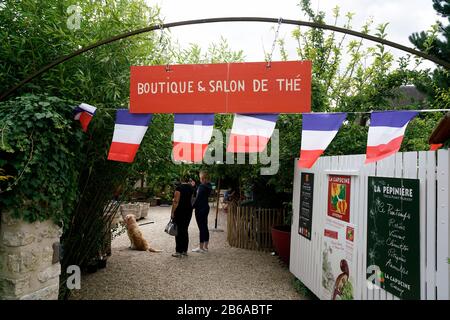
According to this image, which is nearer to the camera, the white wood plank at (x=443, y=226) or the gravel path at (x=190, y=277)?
the white wood plank at (x=443, y=226)

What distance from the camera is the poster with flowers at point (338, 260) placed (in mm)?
3490

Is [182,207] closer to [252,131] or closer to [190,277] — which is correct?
[190,277]

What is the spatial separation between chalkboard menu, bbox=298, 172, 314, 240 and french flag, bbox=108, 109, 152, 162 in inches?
101

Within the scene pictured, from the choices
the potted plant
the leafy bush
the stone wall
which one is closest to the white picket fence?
the potted plant

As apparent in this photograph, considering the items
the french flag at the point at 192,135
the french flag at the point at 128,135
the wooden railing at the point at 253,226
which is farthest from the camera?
the wooden railing at the point at 253,226

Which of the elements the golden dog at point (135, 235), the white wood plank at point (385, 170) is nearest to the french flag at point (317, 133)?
the white wood plank at point (385, 170)

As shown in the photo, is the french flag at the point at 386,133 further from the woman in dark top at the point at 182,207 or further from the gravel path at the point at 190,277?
the woman in dark top at the point at 182,207

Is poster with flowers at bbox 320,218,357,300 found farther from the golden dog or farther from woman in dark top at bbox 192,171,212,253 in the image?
the golden dog

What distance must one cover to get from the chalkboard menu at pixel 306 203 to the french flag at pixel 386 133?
184cm

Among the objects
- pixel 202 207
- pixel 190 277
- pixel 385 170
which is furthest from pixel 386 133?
pixel 202 207

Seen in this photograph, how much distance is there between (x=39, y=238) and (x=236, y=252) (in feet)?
15.6

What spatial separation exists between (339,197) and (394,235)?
1045 millimetres

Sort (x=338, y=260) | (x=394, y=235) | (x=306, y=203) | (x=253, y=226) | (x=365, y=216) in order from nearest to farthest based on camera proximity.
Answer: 1. (x=394, y=235)
2. (x=365, y=216)
3. (x=338, y=260)
4. (x=306, y=203)
5. (x=253, y=226)

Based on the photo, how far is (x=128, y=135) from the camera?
3.30 m
